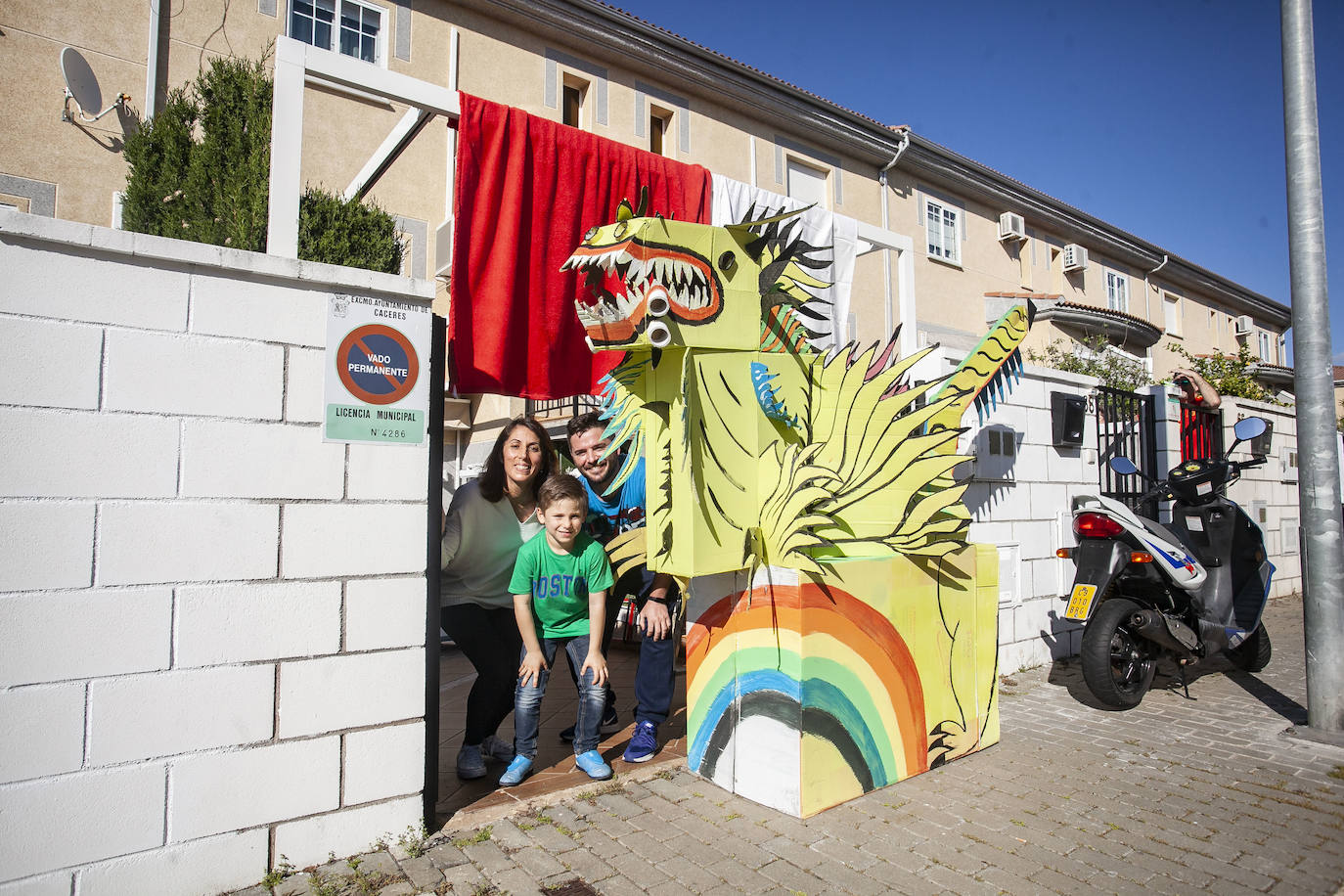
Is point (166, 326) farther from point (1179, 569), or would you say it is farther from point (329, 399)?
point (1179, 569)

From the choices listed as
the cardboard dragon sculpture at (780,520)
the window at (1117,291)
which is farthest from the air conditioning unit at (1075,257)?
the cardboard dragon sculpture at (780,520)

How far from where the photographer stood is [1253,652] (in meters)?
5.29

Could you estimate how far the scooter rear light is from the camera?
456 centimetres

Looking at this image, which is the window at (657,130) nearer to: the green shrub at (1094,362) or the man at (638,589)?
the green shrub at (1094,362)

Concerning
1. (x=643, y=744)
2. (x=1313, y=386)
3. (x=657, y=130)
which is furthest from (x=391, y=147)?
(x=657, y=130)

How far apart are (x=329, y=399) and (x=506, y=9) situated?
325 inches

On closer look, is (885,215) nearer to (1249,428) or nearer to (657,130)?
(657,130)

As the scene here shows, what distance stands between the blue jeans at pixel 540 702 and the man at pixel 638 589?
25 cm

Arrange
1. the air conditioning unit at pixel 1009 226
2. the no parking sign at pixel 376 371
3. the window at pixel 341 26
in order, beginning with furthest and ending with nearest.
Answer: the air conditioning unit at pixel 1009 226
the window at pixel 341 26
the no parking sign at pixel 376 371

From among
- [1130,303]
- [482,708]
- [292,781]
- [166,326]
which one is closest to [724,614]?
[482,708]

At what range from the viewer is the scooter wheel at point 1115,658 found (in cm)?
421

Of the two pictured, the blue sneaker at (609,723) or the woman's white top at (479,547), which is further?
the blue sneaker at (609,723)

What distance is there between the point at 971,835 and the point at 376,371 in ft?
9.14

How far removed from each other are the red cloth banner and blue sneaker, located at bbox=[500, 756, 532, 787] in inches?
64.3
